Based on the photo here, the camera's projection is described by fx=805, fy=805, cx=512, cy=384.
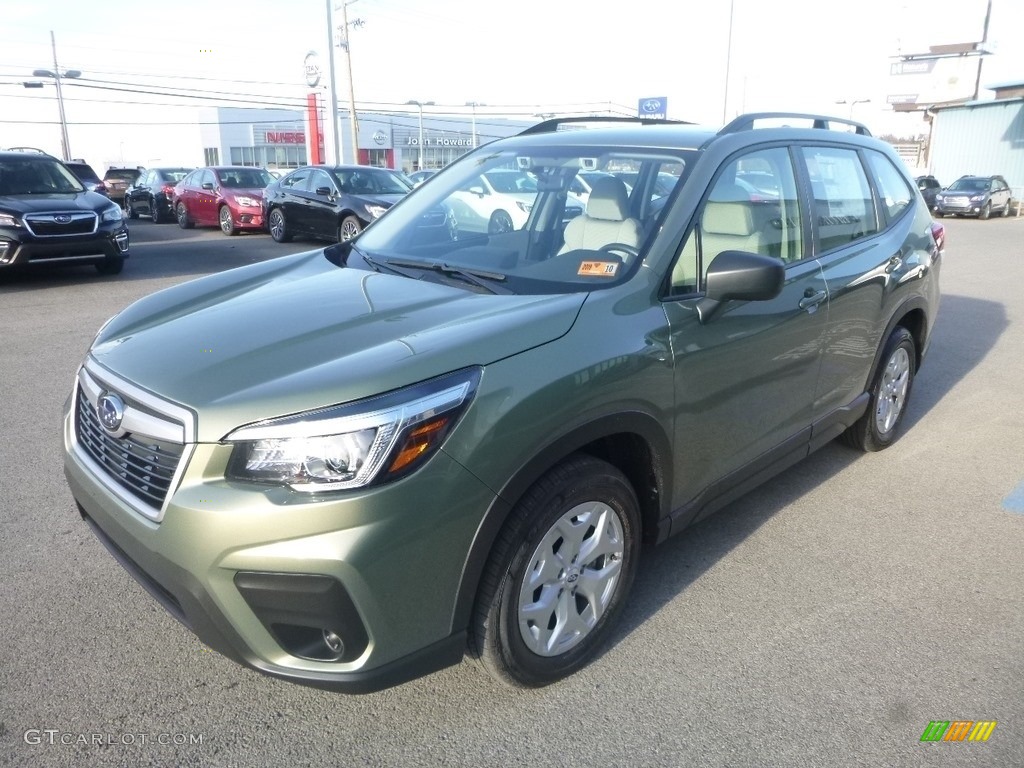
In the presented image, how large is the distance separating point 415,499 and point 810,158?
2.80 meters

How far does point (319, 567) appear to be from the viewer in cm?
205

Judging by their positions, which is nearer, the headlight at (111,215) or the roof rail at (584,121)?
the roof rail at (584,121)

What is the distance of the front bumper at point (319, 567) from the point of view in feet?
6.77

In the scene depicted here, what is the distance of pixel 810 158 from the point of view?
3.87 m

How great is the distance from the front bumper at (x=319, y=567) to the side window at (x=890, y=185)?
345cm

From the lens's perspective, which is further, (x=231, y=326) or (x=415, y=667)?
(x=231, y=326)

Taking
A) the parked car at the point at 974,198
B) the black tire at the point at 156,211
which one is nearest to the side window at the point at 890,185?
the black tire at the point at 156,211

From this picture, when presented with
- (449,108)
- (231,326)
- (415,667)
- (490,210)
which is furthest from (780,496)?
(449,108)

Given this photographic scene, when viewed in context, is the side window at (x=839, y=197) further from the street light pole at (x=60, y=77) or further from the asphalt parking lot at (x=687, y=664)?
the street light pole at (x=60, y=77)

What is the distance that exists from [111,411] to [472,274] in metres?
1.35

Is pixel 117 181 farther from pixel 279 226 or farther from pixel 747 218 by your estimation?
pixel 747 218

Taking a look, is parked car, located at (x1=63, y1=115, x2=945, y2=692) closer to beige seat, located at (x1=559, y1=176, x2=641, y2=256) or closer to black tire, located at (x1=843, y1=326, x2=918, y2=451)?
beige seat, located at (x1=559, y1=176, x2=641, y2=256)

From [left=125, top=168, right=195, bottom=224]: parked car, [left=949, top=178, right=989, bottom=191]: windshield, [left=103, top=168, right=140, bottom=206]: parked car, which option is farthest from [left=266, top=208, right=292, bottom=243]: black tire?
[left=949, top=178, right=989, bottom=191]: windshield

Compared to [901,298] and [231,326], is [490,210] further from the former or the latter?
[901,298]
